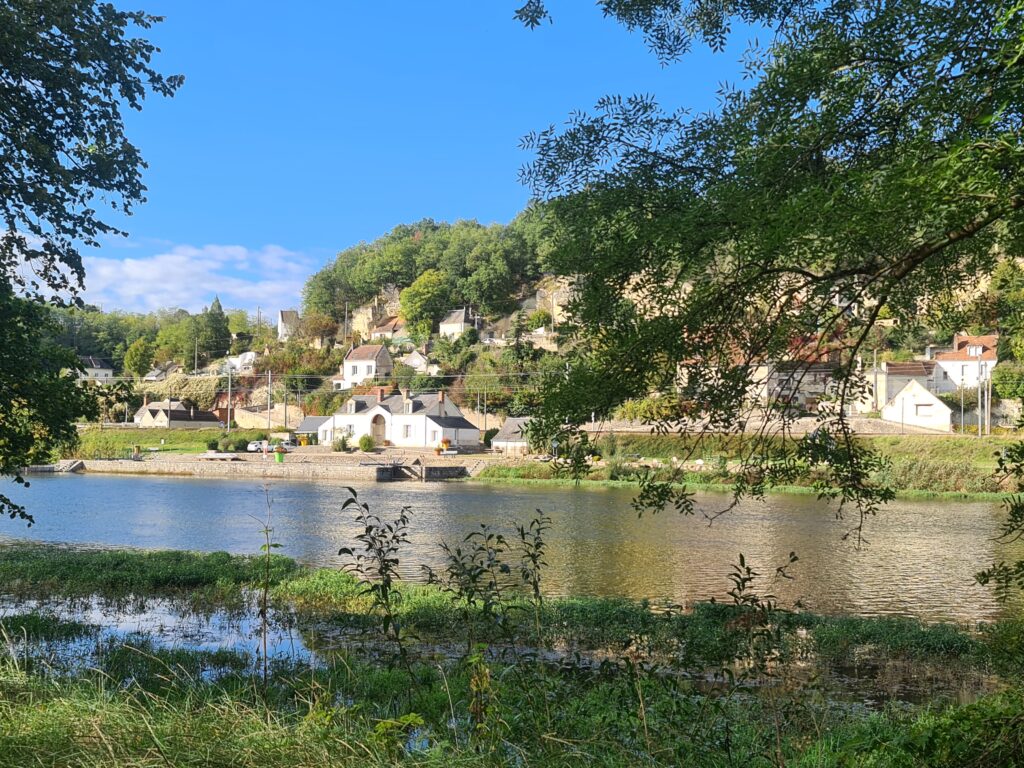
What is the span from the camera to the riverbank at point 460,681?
13.1 feet

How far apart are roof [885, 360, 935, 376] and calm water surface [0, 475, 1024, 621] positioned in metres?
26.6

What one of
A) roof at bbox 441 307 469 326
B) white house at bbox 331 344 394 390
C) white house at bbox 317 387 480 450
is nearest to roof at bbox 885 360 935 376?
white house at bbox 317 387 480 450

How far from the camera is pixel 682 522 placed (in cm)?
2897

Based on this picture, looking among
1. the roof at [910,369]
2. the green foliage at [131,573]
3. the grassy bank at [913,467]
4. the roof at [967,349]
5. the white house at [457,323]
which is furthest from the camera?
the white house at [457,323]

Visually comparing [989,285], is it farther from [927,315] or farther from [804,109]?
[804,109]

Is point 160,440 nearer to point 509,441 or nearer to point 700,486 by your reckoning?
point 509,441

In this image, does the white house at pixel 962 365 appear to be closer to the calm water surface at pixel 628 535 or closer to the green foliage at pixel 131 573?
the calm water surface at pixel 628 535

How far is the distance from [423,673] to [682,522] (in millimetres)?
21580

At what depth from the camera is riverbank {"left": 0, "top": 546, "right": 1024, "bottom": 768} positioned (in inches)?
158

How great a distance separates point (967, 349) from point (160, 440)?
65.6 m

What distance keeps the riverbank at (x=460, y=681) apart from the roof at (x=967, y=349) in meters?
55.4

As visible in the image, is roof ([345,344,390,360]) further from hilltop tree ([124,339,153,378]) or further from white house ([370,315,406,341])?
hilltop tree ([124,339,153,378])

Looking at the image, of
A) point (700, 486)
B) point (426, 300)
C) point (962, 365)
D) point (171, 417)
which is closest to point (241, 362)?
point (426, 300)

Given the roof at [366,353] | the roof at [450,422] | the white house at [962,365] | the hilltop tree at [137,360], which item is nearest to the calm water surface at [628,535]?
the roof at [450,422]
